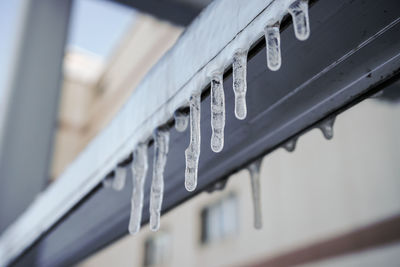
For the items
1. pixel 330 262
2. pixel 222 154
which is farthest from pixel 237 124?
pixel 330 262

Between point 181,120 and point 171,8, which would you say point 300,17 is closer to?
point 181,120

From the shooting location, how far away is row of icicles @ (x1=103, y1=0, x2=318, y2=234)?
1.00 m

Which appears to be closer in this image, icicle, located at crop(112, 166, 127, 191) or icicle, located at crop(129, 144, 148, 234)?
icicle, located at crop(129, 144, 148, 234)

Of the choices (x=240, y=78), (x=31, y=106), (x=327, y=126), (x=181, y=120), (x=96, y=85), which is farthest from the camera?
(x=96, y=85)

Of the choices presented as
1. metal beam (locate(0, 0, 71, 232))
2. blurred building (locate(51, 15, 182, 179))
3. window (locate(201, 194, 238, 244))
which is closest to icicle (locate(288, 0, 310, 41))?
metal beam (locate(0, 0, 71, 232))

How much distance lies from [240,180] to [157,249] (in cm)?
303

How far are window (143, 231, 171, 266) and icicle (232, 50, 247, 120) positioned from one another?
25.5 ft

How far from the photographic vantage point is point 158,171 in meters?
1.42

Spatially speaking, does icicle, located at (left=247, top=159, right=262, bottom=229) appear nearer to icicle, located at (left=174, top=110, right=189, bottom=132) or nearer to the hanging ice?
icicle, located at (left=174, top=110, right=189, bottom=132)

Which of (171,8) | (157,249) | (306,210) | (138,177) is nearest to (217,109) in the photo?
(138,177)

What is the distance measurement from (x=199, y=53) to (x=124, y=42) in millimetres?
12130

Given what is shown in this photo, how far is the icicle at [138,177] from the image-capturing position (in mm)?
1534

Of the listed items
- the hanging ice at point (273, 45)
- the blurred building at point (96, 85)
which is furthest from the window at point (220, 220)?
the hanging ice at point (273, 45)

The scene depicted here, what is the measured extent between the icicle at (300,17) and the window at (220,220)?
609cm
